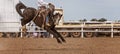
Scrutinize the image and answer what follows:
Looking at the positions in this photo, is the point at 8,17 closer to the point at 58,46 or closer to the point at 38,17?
the point at 58,46

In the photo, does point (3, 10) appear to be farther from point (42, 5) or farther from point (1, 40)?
point (42, 5)

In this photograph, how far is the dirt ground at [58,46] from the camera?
1472 centimetres

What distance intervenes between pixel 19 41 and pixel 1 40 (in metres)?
0.96

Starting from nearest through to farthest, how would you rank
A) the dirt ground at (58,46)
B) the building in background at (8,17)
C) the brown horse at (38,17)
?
the dirt ground at (58,46)
the brown horse at (38,17)
the building in background at (8,17)

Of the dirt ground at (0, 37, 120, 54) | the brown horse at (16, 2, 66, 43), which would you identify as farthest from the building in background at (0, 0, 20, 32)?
the brown horse at (16, 2, 66, 43)

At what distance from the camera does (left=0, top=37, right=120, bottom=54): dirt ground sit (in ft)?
48.3

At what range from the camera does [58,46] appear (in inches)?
654

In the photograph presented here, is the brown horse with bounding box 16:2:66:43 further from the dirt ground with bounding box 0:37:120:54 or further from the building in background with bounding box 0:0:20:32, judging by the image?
the building in background with bounding box 0:0:20:32

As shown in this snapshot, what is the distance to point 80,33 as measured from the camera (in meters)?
21.0

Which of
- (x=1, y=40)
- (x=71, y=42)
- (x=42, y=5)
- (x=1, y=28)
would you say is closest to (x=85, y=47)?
(x=71, y=42)

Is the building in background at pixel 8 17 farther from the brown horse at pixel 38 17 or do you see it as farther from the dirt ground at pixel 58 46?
the brown horse at pixel 38 17

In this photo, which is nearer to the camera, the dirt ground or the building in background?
the dirt ground

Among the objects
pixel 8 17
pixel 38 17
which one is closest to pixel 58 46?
pixel 38 17

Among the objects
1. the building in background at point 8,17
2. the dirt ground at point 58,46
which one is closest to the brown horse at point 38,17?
the dirt ground at point 58,46
